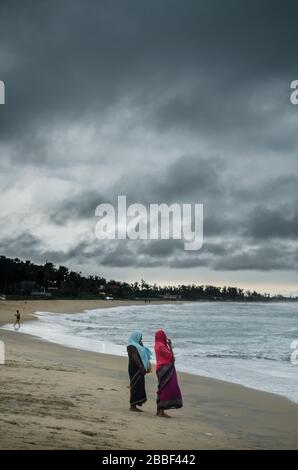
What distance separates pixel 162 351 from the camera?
400 inches

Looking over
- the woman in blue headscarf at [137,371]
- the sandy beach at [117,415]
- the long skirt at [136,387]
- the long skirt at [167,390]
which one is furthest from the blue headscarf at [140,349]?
the sandy beach at [117,415]

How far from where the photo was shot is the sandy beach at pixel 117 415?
23.9 feet

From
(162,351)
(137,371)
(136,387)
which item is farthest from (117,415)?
(162,351)

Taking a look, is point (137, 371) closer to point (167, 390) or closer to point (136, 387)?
point (136, 387)

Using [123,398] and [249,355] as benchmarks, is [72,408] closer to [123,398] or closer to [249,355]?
[123,398]

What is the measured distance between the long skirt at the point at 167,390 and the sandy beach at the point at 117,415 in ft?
1.03

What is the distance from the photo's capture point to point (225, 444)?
797 centimetres

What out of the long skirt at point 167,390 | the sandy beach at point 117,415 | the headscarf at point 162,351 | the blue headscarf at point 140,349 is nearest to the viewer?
the sandy beach at point 117,415

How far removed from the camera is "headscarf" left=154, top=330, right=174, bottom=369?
1011cm

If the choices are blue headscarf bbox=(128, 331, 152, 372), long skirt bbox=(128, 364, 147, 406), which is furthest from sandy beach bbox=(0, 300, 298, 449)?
blue headscarf bbox=(128, 331, 152, 372)

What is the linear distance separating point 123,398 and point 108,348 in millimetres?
13990

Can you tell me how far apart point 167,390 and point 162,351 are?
0.77m

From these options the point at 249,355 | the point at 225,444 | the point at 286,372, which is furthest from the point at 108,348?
the point at 225,444

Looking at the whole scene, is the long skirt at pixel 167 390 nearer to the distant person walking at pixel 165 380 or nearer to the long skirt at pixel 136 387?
the distant person walking at pixel 165 380
